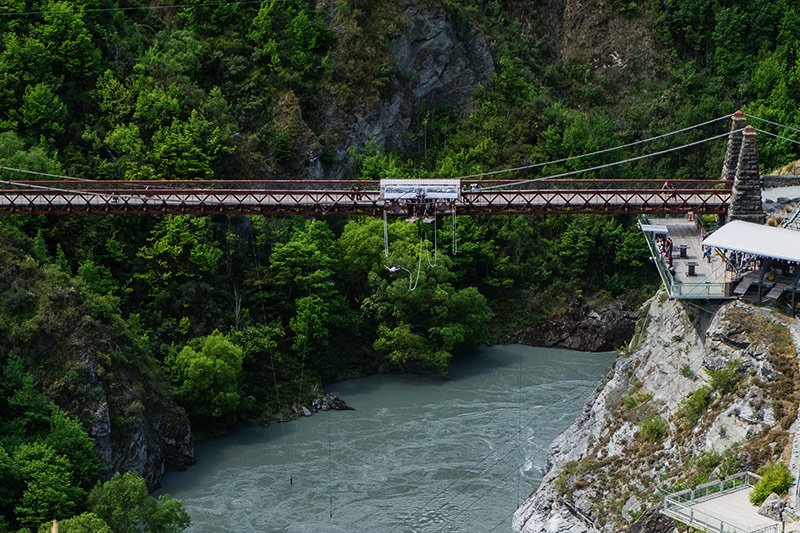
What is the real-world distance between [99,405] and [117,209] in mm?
8853

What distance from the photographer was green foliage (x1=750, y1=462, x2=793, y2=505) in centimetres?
4762

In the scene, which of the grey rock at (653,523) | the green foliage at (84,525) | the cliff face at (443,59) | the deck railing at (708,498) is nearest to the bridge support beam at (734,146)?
the grey rock at (653,523)

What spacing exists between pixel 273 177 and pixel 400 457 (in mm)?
22449

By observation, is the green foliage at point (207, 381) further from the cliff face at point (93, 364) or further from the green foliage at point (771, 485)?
the green foliage at point (771, 485)

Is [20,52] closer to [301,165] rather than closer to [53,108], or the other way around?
[53,108]

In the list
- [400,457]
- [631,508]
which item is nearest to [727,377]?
[631,508]

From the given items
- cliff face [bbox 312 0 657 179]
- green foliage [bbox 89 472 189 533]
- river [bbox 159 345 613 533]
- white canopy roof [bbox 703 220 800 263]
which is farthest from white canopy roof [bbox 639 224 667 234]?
cliff face [bbox 312 0 657 179]

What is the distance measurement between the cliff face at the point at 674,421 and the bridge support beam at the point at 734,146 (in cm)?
602

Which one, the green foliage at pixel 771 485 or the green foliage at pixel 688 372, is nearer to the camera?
the green foliage at pixel 771 485

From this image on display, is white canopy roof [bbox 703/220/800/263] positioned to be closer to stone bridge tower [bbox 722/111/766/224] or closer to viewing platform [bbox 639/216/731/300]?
stone bridge tower [bbox 722/111/766/224]

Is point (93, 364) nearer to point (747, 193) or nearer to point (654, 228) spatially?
point (654, 228)

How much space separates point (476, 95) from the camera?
94188 mm

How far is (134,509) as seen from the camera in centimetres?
5725

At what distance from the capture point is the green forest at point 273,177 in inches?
2576
